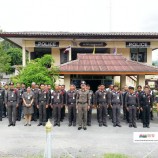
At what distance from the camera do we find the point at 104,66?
17.1 m

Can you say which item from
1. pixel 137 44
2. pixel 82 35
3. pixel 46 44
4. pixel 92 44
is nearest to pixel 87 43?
pixel 92 44

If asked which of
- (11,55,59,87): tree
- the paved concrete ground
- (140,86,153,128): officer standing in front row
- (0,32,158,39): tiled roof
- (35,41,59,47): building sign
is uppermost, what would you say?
→ (0,32,158,39): tiled roof

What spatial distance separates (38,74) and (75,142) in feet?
20.1

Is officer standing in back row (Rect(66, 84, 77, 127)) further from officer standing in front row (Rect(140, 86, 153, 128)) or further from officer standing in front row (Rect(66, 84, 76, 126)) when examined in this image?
officer standing in front row (Rect(140, 86, 153, 128))

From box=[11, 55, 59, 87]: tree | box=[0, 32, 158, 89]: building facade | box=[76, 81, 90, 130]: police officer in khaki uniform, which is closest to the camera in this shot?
box=[76, 81, 90, 130]: police officer in khaki uniform

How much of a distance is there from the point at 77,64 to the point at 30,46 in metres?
12.0

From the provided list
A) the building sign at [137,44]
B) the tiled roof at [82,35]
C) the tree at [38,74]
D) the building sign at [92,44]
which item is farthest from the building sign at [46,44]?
the tree at [38,74]

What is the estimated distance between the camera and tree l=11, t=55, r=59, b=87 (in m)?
15.9

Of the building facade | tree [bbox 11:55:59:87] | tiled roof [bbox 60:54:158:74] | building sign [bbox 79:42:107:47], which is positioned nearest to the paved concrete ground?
tree [bbox 11:55:59:87]

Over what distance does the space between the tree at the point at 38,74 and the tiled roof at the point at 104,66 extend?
611 mm

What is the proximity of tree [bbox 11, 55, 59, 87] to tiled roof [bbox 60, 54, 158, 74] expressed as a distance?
0.61 m

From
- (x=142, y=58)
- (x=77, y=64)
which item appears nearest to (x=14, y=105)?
(x=77, y=64)

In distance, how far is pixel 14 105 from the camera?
13.4 metres

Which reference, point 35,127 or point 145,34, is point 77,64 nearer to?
point 35,127
